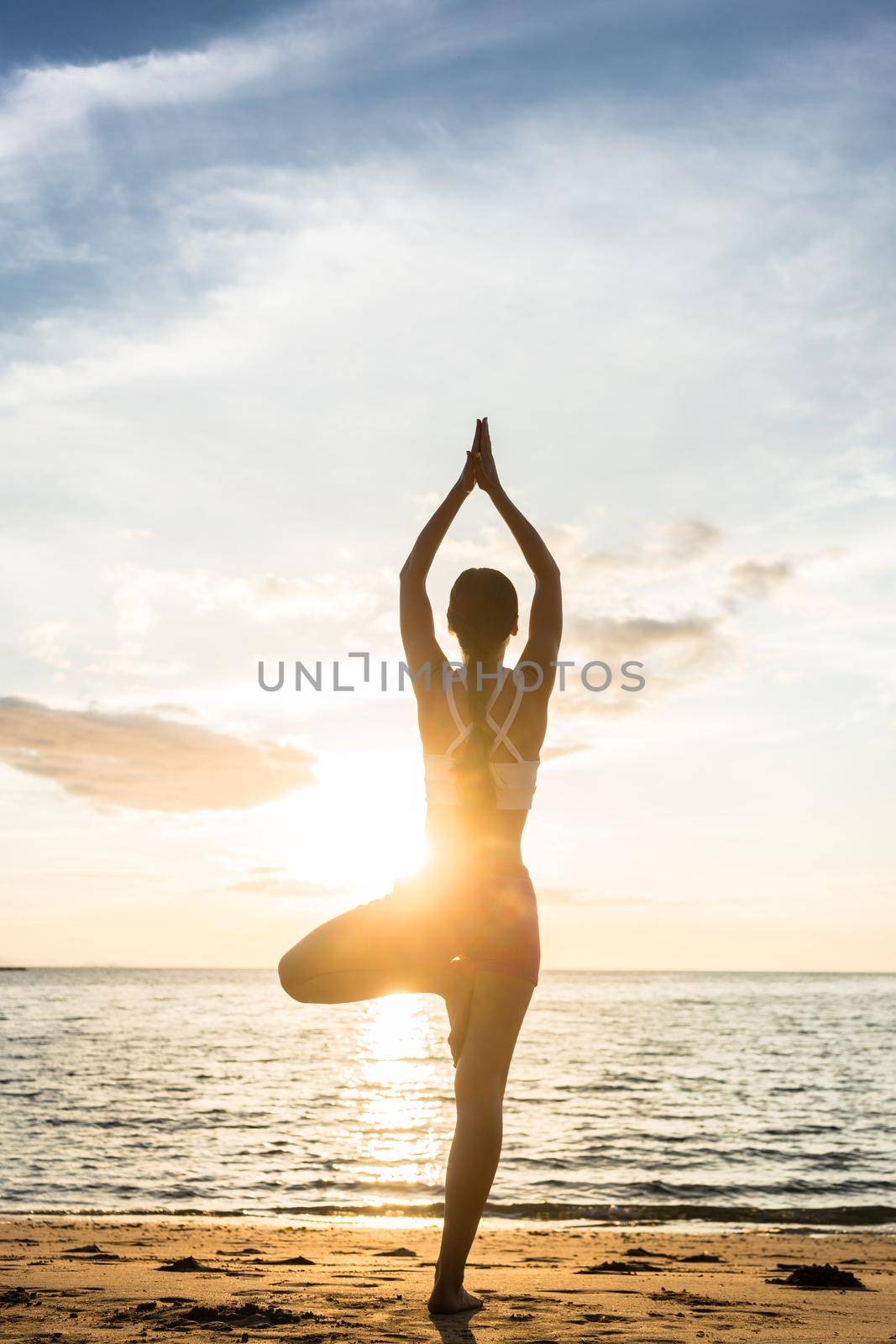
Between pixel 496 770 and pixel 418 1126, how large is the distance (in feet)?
48.9

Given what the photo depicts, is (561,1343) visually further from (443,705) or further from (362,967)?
(443,705)

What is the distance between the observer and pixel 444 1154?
555 inches

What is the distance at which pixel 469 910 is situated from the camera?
3.64m

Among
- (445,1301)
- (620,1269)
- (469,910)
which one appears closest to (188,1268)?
(445,1301)

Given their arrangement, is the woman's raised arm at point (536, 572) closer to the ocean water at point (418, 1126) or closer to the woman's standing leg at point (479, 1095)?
the woman's standing leg at point (479, 1095)

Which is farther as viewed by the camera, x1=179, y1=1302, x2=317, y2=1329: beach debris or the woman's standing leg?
x1=179, y1=1302, x2=317, y2=1329: beach debris

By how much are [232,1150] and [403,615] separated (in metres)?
12.1

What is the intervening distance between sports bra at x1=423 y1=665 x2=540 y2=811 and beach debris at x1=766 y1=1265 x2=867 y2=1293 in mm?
3881

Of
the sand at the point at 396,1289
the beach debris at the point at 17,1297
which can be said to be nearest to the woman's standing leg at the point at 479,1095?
the sand at the point at 396,1289

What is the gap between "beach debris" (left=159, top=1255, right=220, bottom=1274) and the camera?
549 centimetres

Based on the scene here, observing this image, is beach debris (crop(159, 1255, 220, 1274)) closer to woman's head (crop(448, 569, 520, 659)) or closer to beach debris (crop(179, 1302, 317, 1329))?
beach debris (crop(179, 1302, 317, 1329))

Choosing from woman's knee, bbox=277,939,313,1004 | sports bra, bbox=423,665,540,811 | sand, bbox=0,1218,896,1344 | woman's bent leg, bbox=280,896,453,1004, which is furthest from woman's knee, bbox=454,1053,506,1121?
sports bra, bbox=423,665,540,811

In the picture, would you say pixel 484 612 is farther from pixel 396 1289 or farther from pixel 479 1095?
pixel 396 1289

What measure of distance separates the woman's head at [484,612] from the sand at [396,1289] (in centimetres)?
232
